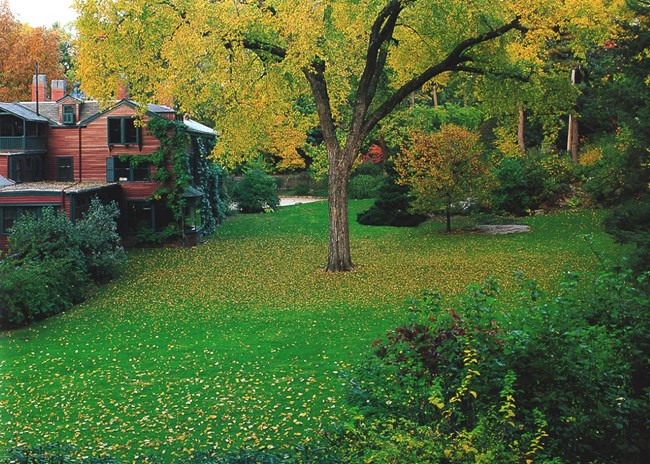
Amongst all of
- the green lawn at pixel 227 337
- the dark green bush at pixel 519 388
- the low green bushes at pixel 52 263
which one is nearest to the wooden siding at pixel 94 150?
the green lawn at pixel 227 337

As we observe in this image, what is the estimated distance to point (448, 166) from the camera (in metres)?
32.9

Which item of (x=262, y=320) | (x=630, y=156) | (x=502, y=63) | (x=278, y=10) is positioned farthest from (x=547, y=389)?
(x=502, y=63)

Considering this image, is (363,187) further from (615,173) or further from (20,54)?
(615,173)

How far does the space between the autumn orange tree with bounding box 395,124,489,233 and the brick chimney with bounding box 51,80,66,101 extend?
61.5 ft

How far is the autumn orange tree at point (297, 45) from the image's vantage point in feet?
76.6

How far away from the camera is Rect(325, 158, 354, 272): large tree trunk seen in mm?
26250

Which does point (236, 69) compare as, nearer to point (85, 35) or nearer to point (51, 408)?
point (85, 35)

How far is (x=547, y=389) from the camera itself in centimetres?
891

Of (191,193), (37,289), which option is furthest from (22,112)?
(37,289)

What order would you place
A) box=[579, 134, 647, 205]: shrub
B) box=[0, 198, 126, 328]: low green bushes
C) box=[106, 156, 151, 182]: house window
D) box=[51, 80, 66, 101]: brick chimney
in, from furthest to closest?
box=[51, 80, 66, 101]: brick chimney
box=[106, 156, 151, 182]: house window
box=[0, 198, 126, 328]: low green bushes
box=[579, 134, 647, 205]: shrub

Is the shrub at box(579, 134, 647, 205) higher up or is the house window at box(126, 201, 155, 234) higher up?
the shrub at box(579, 134, 647, 205)

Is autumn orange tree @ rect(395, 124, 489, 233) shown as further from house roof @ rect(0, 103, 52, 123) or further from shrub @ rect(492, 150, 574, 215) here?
house roof @ rect(0, 103, 52, 123)

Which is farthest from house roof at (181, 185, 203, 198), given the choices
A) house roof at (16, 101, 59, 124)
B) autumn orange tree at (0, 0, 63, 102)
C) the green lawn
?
autumn orange tree at (0, 0, 63, 102)

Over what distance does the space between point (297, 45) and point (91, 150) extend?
17321 millimetres
